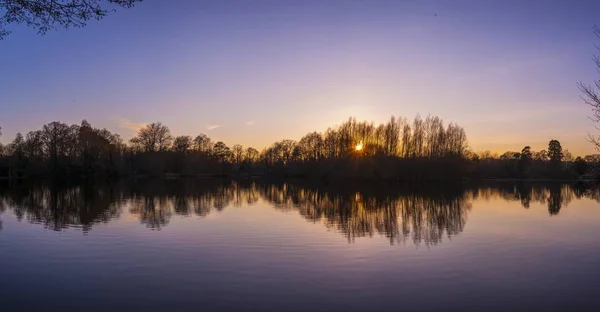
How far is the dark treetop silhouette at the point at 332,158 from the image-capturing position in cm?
7456

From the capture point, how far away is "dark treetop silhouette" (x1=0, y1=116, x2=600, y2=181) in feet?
245

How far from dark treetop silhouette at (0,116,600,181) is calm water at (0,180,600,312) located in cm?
5268

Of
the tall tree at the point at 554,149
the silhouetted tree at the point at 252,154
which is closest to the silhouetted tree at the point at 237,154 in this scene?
the silhouetted tree at the point at 252,154

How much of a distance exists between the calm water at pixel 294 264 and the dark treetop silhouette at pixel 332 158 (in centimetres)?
5268

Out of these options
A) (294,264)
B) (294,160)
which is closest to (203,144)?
(294,160)

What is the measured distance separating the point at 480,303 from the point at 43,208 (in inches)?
1016

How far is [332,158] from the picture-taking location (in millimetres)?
84188

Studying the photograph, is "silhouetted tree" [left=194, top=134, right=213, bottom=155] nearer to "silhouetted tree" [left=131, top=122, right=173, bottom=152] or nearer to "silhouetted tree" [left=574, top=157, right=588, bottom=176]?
"silhouetted tree" [left=131, top=122, right=173, bottom=152]

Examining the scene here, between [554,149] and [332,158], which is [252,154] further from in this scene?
[554,149]

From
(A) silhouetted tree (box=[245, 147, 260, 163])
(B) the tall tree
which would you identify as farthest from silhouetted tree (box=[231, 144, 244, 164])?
(B) the tall tree

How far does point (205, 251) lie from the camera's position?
13.9 m

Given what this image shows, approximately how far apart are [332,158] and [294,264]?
72.4m

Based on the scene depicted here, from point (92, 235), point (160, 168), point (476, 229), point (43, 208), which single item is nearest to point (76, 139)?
point (160, 168)

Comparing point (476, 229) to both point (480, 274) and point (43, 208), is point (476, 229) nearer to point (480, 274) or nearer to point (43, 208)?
point (480, 274)
